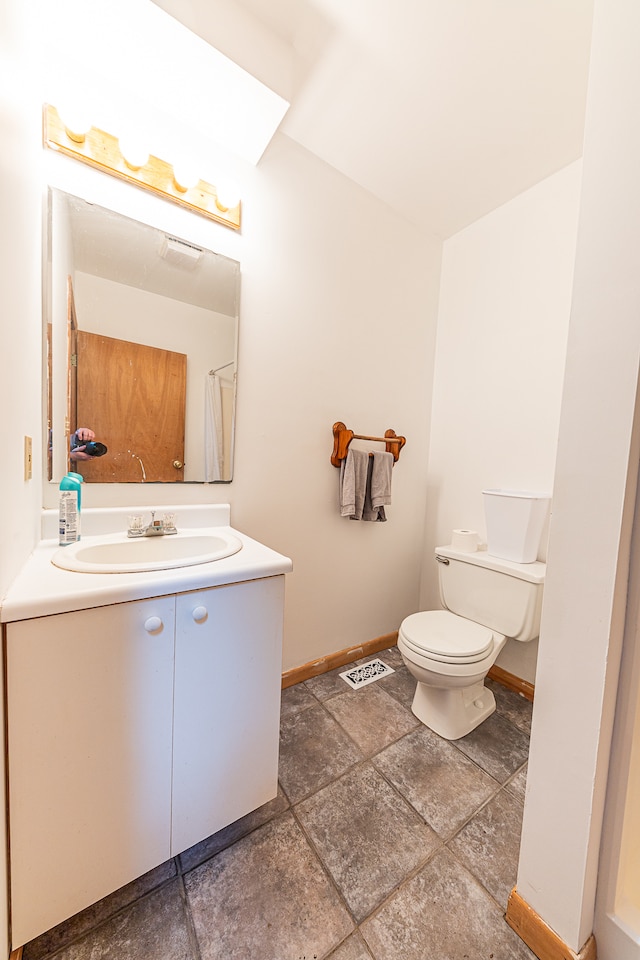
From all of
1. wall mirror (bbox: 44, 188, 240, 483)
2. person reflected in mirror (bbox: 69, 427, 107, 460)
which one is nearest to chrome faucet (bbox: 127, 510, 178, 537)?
wall mirror (bbox: 44, 188, 240, 483)

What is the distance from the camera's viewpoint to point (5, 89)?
2.31 ft

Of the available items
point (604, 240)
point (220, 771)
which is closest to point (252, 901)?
point (220, 771)

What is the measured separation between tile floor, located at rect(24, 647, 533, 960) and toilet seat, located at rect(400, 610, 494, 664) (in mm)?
382

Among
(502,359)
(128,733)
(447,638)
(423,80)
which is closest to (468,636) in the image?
(447,638)

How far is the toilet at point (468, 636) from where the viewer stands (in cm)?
131

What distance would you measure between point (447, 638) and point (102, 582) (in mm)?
1246

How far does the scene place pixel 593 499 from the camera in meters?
0.68

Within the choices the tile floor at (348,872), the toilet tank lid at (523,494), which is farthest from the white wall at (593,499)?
the toilet tank lid at (523,494)

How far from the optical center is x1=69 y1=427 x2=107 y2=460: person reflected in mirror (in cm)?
115

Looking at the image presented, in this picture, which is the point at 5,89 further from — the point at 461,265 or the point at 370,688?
the point at 370,688

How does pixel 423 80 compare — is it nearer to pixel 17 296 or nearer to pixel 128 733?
pixel 17 296

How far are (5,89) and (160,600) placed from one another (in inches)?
43.3

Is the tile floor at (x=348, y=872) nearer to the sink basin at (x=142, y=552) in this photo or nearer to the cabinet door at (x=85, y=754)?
the cabinet door at (x=85, y=754)

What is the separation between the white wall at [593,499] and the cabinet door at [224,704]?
2.18 ft
